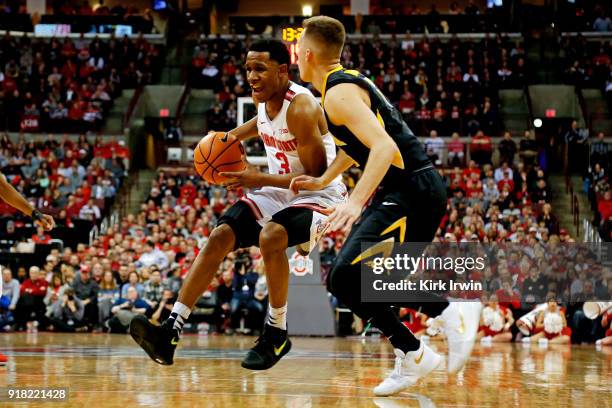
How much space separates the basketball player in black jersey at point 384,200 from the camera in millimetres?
4629

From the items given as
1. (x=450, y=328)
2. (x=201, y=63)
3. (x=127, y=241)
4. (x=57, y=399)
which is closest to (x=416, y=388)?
(x=450, y=328)

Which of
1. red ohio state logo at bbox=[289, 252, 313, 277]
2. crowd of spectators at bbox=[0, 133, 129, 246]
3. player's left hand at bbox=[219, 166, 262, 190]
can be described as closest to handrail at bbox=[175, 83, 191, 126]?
crowd of spectators at bbox=[0, 133, 129, 246]

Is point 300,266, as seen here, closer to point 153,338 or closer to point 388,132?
point 153,338

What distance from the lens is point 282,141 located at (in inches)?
214

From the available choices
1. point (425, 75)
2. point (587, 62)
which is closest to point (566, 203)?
point (425, 75)

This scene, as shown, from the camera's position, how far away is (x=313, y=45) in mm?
4852

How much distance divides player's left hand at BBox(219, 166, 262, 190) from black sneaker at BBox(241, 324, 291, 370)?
3.20ft

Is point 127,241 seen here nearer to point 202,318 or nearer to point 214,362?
point 202,318

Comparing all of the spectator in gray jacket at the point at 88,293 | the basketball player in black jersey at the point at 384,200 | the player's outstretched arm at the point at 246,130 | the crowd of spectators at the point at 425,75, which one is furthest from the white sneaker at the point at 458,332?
the crowd of spectators at the point at 425,75

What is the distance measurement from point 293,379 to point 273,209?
1188 mm

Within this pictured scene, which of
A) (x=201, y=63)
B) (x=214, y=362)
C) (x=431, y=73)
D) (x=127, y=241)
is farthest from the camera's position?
(x=201, y=63)

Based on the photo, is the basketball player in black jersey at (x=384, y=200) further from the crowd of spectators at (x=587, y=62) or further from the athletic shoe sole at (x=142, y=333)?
the crowd of spectators at (x=587, y=62)

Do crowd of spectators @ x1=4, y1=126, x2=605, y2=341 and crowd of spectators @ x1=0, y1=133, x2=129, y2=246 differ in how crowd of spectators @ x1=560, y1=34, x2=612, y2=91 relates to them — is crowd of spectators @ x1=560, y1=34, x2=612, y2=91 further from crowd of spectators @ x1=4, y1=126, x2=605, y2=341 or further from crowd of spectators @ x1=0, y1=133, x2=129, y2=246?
crowd of spectators @ x1=0, y1=133, x2=129, y2=246

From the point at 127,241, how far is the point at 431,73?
1046 cm
